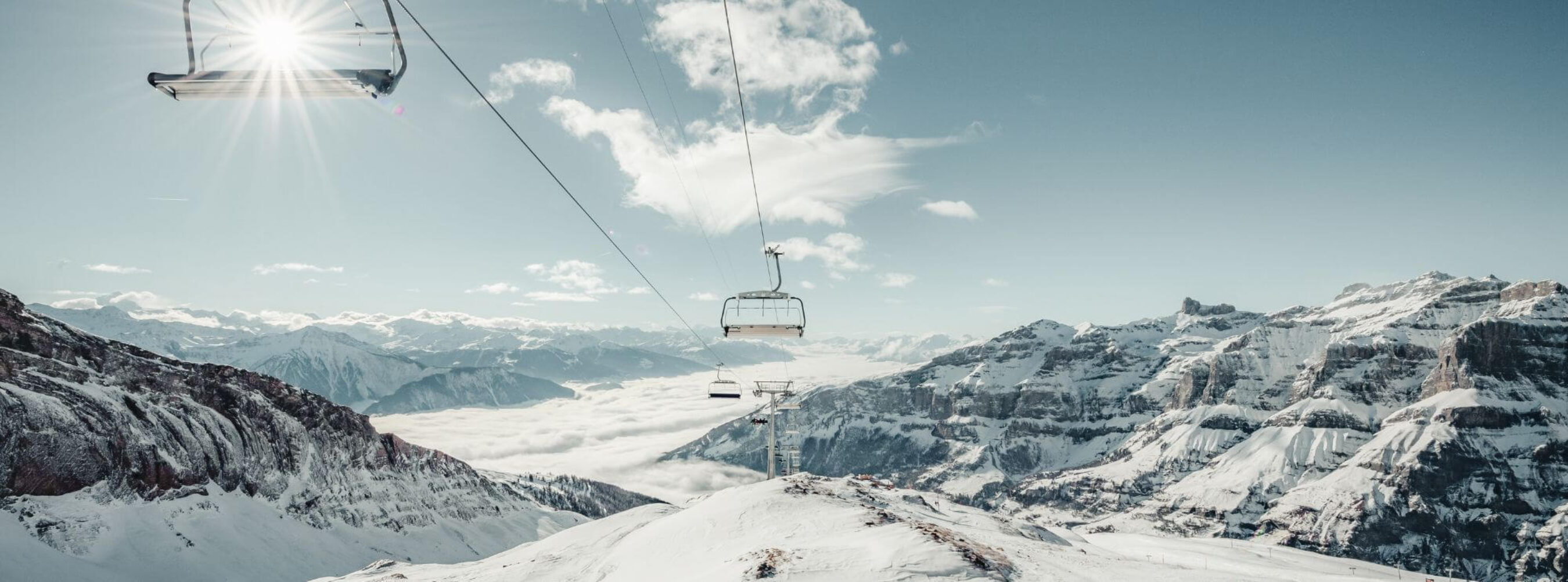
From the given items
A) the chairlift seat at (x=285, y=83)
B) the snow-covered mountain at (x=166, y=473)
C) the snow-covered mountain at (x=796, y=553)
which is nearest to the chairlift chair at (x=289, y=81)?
the chairlift seat at (x=285, y=83)

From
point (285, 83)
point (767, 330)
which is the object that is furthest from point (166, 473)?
point (285, 83)

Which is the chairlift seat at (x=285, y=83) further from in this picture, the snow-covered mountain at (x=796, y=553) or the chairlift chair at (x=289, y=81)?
the snow-covered mountain at (x=796, y=553)

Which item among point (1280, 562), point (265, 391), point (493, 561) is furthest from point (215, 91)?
point (1280, 562)

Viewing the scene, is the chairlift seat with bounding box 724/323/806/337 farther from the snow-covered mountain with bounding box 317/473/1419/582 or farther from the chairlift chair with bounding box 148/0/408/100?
the chairlift chair with bounding box 148/0/408/100

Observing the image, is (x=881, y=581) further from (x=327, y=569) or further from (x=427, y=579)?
(x=327, y=569)

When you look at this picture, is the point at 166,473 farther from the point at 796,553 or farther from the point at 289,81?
the point at 289,81

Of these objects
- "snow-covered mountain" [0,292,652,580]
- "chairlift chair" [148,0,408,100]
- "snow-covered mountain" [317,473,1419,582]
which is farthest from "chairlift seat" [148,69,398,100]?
"snow-covered mountain" [0,292,652,580]
